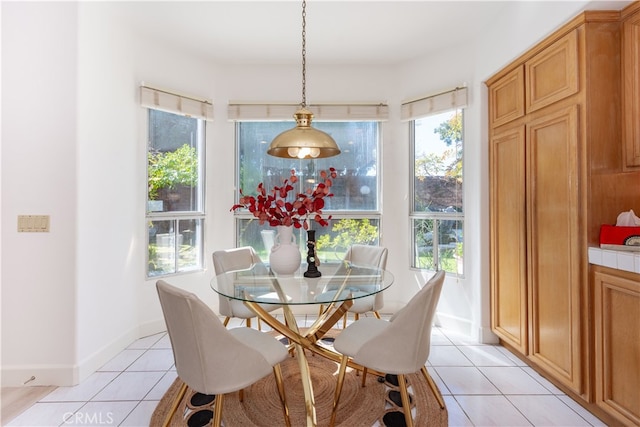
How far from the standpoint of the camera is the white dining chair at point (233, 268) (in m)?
2.47

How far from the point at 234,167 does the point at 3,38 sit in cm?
196

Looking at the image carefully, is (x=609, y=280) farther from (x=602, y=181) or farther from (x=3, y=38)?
(x=3, y=38)

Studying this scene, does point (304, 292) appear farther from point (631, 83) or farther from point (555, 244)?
point (631, 83)

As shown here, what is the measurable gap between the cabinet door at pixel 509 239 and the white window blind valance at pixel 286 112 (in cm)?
139

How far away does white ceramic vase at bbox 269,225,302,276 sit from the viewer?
7.07 feet

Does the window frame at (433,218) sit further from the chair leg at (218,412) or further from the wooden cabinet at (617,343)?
the chair leg at (218,412)

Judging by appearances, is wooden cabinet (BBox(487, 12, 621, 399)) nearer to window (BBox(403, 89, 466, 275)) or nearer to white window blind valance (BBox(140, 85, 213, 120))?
window (BBox(403, 89, 466, 275))

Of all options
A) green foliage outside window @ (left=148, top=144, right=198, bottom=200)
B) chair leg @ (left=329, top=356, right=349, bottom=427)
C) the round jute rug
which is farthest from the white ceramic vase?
green foliage outside window @ (left=148, top=144, right=198, bottom=200)

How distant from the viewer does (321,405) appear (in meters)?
1.92

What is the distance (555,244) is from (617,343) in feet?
2.05

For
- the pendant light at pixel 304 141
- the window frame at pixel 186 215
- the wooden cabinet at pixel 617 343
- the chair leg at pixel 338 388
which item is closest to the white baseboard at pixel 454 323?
the wooden cabinet at pixel 617 343

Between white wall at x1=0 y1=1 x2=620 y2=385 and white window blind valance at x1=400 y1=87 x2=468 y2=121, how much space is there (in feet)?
0.35

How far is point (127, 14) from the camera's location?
2.61 meters

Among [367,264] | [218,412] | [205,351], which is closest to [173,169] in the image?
[367,264]
